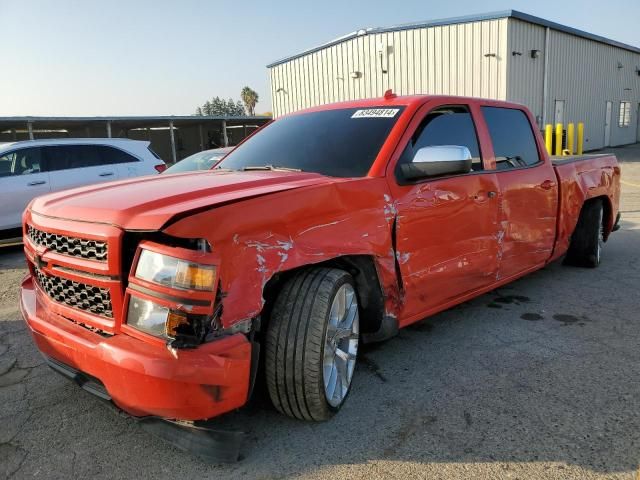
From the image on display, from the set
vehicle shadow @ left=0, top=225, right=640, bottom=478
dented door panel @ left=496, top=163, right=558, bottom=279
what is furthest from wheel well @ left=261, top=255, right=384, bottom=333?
dented door panel @ left=496, top=163, right=558, bottom=279

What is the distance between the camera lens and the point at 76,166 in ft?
28.9

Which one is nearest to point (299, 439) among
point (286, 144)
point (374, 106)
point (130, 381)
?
point (130, 381)

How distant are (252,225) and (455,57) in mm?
18478

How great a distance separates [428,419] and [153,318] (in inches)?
60.0

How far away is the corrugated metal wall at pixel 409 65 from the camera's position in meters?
18.0

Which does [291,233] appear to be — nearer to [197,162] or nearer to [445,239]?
[445,239]

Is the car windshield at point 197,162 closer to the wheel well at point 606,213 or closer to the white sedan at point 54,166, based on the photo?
the white sedan at point 54,166

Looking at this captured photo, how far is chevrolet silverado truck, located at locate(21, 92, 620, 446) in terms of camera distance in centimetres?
207

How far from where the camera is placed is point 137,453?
2.44 metres

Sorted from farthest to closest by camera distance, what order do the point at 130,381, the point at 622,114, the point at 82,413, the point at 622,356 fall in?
the point at 622,114 → the point at 622,356 → the point at 82,413 → the point at 130,381

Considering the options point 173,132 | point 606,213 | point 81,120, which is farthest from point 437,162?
point 173,132

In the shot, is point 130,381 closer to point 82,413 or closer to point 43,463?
point 43,463

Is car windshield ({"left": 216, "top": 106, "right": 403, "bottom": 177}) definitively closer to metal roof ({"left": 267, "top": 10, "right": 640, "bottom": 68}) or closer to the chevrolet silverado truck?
the chevrolet silverado truck

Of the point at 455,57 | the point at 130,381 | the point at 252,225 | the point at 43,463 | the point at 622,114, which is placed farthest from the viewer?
the point at 622,114
